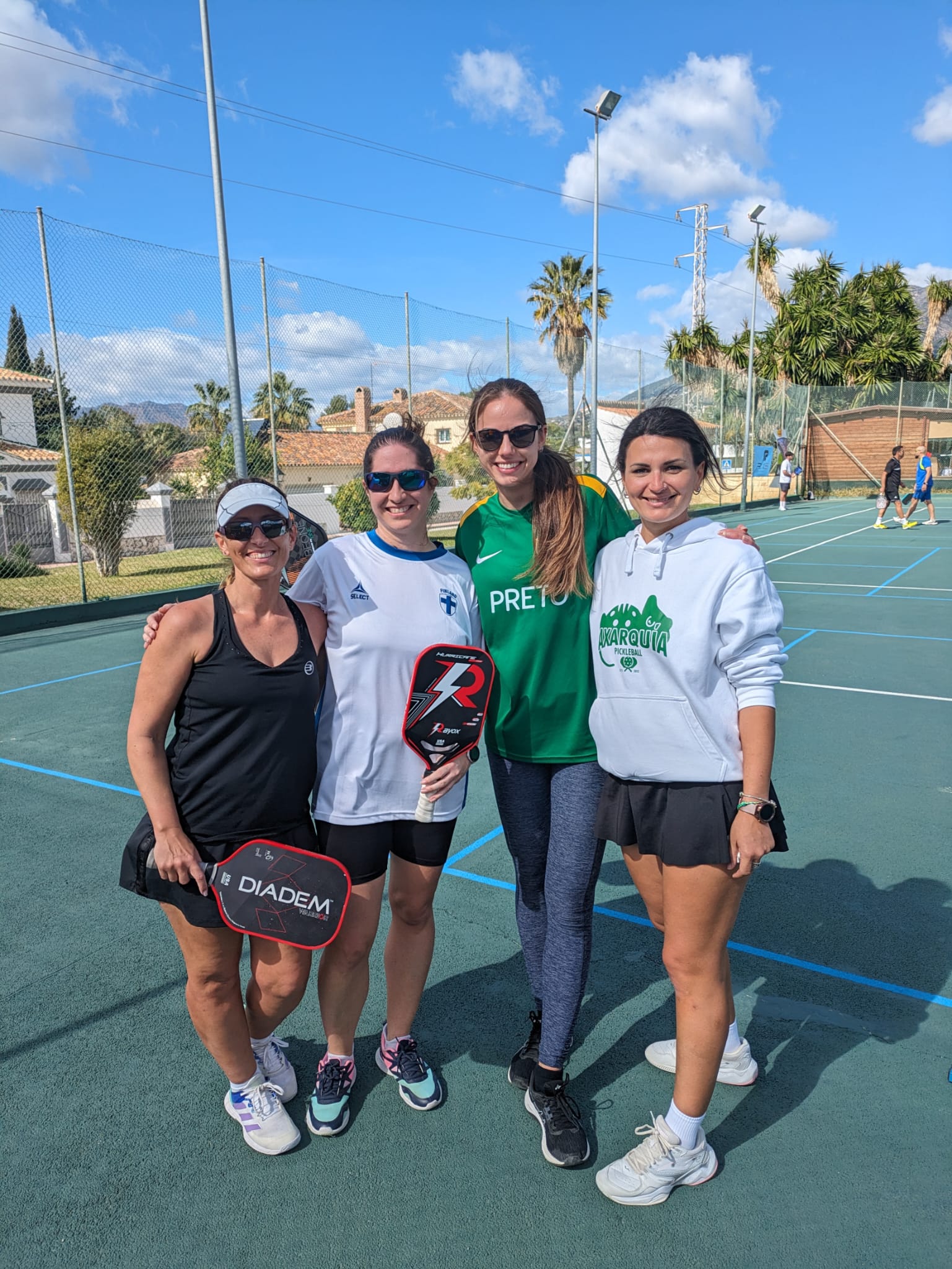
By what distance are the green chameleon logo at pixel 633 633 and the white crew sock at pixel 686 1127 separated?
44.6 inches

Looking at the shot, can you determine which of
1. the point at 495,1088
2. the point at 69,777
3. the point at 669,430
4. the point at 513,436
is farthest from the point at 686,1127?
the point at 69,777

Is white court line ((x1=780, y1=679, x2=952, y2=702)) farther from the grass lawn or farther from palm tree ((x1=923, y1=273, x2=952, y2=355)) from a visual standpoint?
palm tree ((x1=923, y1=273, x2=952, y2=355))

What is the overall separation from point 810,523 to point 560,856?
23624 mm

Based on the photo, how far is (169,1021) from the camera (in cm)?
288

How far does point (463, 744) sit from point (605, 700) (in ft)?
1.28

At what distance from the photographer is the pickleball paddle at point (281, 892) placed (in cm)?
210

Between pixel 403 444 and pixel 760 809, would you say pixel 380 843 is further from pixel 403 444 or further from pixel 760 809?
pixel 403 444

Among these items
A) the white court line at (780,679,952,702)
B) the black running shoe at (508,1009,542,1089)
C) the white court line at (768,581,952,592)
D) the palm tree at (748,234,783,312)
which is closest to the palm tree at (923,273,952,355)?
the palm tree at (748,234,783,312)

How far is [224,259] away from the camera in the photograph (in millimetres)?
11641

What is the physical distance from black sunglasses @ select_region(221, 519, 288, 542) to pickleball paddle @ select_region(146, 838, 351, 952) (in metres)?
0.76

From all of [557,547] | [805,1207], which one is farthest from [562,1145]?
[557,547]

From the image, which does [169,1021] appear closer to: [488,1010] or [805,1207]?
[488,1010]

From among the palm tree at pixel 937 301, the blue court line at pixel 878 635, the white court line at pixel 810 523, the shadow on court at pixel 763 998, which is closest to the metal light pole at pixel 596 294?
the white court line at pixel 810 523

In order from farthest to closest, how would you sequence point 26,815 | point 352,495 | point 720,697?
point 352,495 < point 26,815 < point 720,697
